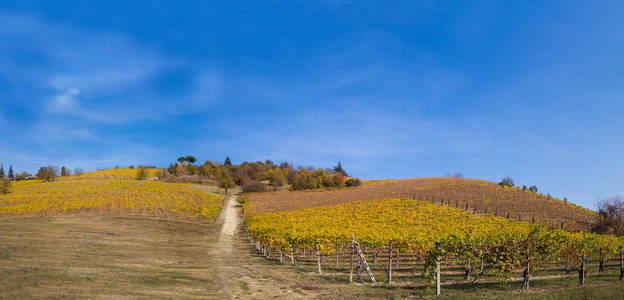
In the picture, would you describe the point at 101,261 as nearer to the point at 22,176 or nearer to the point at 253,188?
the point at 253,188

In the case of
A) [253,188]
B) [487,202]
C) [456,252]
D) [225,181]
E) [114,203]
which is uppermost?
[225,181]

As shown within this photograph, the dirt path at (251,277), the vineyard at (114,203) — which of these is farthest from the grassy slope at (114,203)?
the dirt path at (251,277)

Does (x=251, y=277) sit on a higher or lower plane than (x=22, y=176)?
lower

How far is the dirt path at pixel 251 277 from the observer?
1531 cm

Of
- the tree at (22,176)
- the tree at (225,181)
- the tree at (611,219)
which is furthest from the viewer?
the tree at (22,176)

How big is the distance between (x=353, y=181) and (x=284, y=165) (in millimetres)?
73077

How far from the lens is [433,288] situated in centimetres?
1576

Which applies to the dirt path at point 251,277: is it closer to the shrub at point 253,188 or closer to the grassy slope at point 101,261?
the grassy slope at point 101,261

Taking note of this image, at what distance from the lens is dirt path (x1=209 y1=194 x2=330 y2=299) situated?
15.3m

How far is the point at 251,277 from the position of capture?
19422 mm

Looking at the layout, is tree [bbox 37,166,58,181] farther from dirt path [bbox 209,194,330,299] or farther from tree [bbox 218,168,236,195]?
dirt path [bbox 209,194,330,299]

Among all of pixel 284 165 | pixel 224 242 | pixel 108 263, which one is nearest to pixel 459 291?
pixel 108 263

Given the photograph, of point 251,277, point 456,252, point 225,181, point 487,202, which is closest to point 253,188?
point 225,181

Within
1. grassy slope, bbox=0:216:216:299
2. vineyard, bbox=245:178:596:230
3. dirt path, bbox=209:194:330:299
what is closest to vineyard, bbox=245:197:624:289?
dirt path, bbox=209:194:330:299
